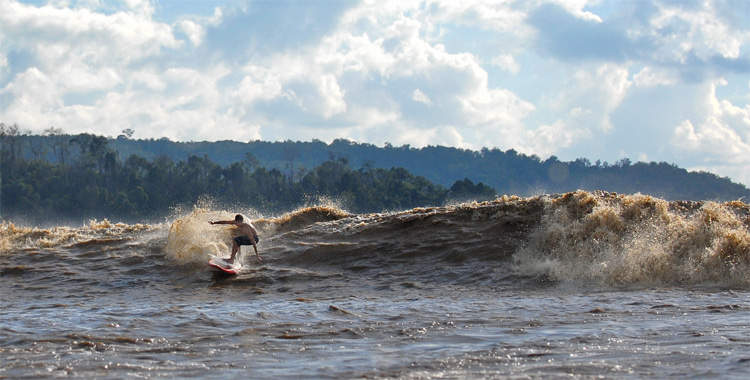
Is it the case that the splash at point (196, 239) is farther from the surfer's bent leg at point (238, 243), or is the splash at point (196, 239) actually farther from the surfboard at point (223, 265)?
the surfboard at point (223, 265)

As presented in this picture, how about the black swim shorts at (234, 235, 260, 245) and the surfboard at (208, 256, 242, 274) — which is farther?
the black swim shorts at (234, 235, 260, 245)

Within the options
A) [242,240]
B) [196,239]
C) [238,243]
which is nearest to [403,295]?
[238,243]

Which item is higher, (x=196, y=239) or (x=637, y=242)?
(x=637, y=242)

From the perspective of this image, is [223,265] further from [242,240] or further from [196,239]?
[196,239]

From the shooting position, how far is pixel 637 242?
13.3 metres

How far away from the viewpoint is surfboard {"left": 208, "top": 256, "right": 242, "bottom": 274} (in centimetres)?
1419

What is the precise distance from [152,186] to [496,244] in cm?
8179

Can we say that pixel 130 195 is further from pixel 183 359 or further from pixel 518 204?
pixel 183 359

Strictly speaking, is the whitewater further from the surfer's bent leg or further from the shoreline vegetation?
the shoreline vegetation

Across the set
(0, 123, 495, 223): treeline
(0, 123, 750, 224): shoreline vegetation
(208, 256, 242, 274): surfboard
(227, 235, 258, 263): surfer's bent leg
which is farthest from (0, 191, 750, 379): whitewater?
(0, 123, 495, 223): treeline

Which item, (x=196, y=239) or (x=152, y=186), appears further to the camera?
(x=152, y=186)

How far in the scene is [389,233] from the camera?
656 inches

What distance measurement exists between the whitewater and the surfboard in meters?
0.37

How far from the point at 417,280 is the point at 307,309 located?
12.4 ft
